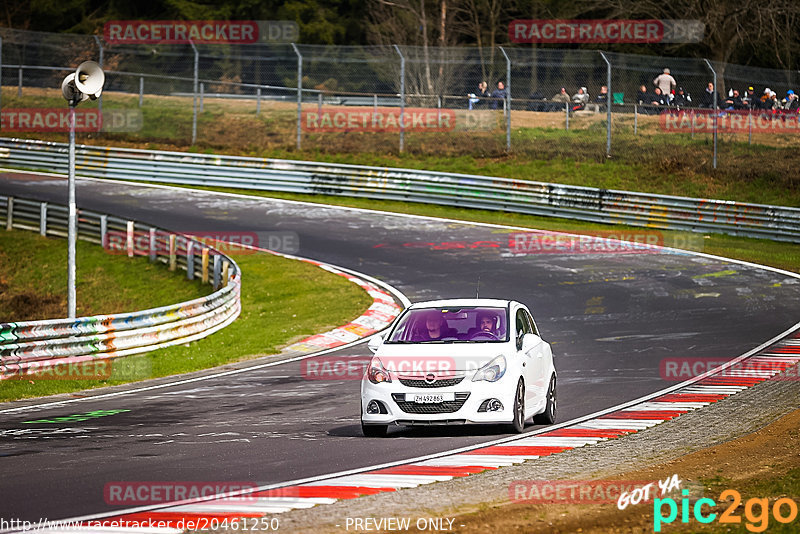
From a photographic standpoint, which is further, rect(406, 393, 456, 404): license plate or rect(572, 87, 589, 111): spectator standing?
rect(572, 87, 589, 111): spectator standing

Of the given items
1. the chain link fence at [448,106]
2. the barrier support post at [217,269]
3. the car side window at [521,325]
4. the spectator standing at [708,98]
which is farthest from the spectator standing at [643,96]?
the car side window at [521,325]

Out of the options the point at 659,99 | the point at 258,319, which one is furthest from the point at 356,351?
the point at 659,99

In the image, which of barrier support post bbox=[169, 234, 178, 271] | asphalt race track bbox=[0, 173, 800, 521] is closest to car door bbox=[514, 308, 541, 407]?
asphalt race track bbox=[0, 173, 800, 521]

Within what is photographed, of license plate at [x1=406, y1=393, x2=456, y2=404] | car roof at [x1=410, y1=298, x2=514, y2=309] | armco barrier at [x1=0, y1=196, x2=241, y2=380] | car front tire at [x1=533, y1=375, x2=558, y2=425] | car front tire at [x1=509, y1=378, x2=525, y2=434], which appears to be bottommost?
armco barrier at [x1=0, y1=196, x2=241, y2=380]

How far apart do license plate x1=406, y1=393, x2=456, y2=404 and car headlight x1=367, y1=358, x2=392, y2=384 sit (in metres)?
0.30

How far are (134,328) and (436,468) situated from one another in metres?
9.77

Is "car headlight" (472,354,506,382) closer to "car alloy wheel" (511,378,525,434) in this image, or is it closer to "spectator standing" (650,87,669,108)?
"car alloy wheel" (511,378,525,434)

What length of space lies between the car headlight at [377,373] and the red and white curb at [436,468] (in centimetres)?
112

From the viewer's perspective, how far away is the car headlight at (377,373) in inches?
440

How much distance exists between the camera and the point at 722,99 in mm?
33875

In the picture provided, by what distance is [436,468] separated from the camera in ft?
32.0

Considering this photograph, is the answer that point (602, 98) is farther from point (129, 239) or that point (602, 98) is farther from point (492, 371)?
point (492, 371)

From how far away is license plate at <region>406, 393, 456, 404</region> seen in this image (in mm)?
10930

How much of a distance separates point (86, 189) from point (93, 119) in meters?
7.44
